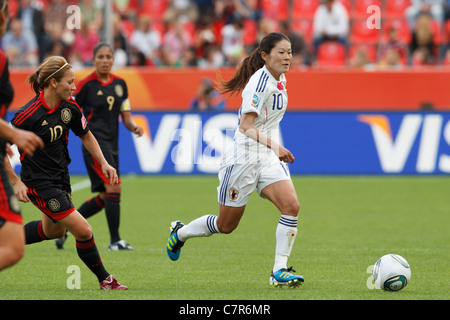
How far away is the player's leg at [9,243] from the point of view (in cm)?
511

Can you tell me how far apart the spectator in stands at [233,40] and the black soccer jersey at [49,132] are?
1256 cm

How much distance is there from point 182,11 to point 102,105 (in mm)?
12442

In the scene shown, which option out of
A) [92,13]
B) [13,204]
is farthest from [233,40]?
[13,204]

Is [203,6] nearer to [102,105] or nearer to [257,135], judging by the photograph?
[102,105]

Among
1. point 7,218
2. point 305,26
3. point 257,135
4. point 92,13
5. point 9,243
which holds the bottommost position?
point 9,243

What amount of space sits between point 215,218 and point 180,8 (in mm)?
14749

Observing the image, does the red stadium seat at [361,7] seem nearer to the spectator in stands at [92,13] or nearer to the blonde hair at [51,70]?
the spectator in stands at [92,13]

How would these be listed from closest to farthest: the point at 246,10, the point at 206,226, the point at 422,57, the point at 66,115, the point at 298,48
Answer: the point at 66,115, the point at 206,226, the point at 298,48, the point at 422,57, the point at 246,10

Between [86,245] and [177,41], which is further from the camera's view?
[177,41]

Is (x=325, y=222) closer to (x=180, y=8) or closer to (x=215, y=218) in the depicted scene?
(x=215, y=218)

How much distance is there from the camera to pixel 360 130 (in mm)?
15562

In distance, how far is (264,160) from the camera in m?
7.05

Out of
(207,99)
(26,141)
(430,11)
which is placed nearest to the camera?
(26,141)

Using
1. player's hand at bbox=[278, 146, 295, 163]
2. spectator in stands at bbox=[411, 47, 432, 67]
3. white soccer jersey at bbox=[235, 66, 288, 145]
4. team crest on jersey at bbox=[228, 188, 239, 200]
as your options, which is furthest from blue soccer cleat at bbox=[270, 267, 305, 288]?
spectator in stands at bbox=[411, 47, 432, 67]
